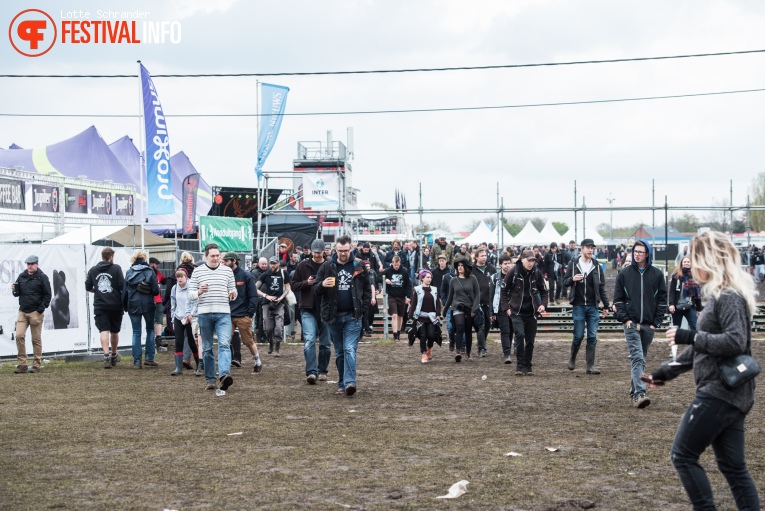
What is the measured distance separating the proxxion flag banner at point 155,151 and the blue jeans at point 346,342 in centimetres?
991

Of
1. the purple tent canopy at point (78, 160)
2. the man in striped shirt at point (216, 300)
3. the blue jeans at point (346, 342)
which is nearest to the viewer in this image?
the blue jeans at point (346, 342)

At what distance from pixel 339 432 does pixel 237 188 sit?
21983 mm

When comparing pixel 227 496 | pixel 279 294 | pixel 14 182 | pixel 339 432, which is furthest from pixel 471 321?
pixel 14 182

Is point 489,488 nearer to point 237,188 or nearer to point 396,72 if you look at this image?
point 396,72

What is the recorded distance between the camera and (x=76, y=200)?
26.6 meters

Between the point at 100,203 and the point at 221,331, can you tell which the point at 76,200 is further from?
the point at 221,331

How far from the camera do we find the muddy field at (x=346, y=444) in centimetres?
651

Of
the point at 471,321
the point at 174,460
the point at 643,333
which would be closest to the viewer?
the point at 174,460

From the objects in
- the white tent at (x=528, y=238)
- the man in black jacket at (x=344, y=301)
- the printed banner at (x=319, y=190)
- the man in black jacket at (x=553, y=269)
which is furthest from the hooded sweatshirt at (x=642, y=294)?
the white tent at (x=528, y=238)

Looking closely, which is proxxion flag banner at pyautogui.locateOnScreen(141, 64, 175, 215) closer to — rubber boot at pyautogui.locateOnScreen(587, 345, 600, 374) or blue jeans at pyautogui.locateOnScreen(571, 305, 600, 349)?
blue jeans at pyautogui.locateOnScreen(571, 305, 600, 349)

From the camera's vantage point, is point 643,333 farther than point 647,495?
Yes

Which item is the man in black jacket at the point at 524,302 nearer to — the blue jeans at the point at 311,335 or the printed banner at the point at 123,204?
the blue jeans at the point at 311,335

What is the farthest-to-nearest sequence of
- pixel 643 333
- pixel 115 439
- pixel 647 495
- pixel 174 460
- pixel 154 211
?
pixel 154 211 < pixel 643 333 < pixel 115 439 < pixel 174 460 < pixel 647 495

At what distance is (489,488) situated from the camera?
669 cm
